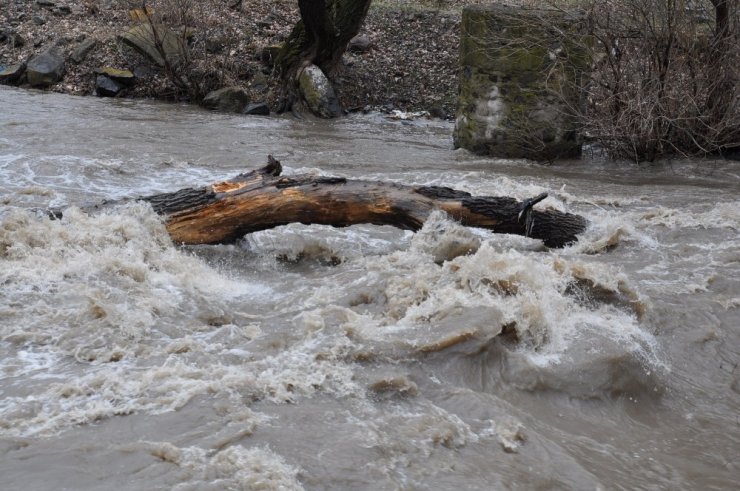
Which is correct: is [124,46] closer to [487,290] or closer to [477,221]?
[477,221]

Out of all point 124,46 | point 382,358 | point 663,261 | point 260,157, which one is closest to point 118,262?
point 382,358

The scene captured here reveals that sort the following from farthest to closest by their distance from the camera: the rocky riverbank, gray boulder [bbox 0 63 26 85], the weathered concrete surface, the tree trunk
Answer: gray boulder [bbox 0 63 26 85] → the rocky riverbank → the tree trunk → the weathered concrete surface

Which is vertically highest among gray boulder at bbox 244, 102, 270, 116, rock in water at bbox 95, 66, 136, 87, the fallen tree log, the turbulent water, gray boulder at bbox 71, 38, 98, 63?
gray boulder at bbox 71, 38, 98, 63

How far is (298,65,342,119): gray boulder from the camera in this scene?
1546 centimetres

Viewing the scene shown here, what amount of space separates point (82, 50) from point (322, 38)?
565cm

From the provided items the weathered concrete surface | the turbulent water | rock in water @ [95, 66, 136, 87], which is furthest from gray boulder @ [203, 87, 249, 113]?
the turbulent water

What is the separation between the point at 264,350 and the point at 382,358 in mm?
660

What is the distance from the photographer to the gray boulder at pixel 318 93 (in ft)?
50.7

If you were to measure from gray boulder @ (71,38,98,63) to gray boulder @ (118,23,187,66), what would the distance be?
1.36m

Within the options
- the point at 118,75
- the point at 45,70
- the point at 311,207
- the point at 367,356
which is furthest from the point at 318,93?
the point at 367,356

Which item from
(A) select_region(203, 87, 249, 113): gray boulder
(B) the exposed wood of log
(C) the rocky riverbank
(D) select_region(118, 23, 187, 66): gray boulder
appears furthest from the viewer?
(C) the rocky riverbank

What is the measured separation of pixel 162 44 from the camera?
1636cm

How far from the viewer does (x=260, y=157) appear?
35.2 feet

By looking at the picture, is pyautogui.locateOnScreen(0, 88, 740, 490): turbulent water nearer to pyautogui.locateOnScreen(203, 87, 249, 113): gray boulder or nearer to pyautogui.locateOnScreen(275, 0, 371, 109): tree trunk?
pyautogui.locateOnScreen(203, 87, 249, 113): gray boulder
